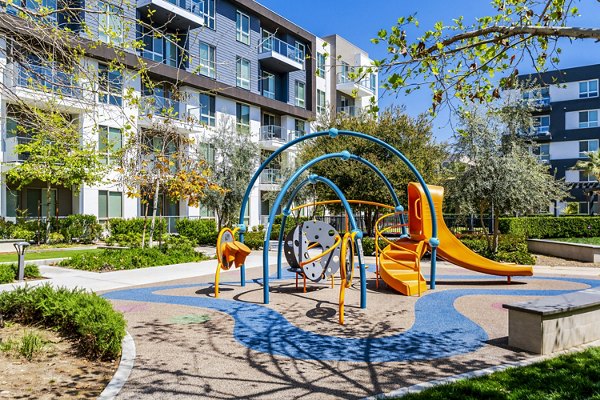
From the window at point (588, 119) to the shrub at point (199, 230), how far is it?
139ft

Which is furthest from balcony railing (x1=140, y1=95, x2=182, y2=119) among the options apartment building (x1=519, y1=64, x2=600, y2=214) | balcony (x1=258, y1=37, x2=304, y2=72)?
apartment building (x1=519, y1=64, x2=600, y2=214)

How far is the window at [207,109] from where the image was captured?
32.3 metres

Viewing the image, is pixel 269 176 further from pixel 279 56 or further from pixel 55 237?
pixel 55 237

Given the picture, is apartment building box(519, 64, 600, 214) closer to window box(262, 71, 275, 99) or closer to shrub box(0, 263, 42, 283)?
window box(262, 71, 275, 99)

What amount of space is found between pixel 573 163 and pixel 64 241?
4958cm

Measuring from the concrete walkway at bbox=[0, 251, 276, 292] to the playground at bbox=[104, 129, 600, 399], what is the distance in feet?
2.57

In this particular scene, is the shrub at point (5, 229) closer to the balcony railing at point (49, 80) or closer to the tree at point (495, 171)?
the balcony railing at point (49, 80)

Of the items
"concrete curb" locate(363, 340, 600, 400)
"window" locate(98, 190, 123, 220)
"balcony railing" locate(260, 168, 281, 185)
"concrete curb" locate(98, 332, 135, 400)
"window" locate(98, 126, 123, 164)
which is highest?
"balcony railing" locate(260, 168, 281, 185)

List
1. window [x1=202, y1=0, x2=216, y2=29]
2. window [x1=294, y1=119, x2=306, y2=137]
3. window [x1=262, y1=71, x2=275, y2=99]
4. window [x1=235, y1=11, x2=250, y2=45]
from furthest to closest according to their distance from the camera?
window [x1=294, y1=119, x2=306, y2=137] < window [x1=262, y1=71, x2=275, y2=99] < window [x1=235, y1=11, x2=250, y2=45] < window [x1=202, y1=0, x2=216, y2=29]

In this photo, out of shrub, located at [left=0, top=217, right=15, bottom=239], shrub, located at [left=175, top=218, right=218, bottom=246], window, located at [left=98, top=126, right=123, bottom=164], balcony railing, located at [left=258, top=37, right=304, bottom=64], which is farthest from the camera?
balcony railing, located at [left=258, top=37, right=304, bottom=64]

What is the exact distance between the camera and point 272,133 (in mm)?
37312

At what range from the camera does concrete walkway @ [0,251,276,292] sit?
1182 centimetres

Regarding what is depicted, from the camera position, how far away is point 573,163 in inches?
1986

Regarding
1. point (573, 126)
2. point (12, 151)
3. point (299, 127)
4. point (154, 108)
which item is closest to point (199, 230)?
point (12, 151)
